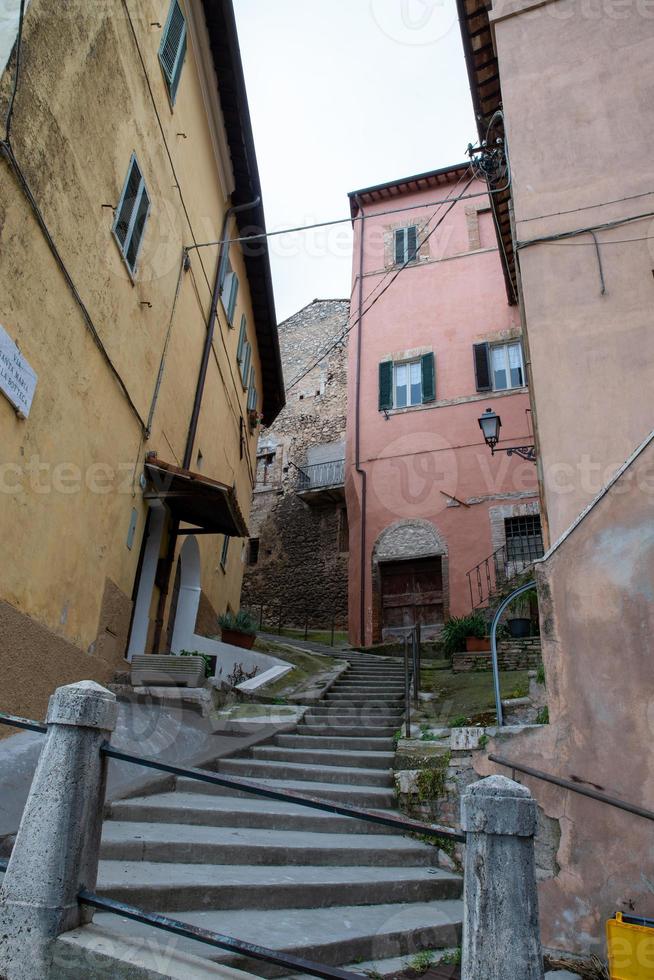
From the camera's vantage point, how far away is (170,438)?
8.63 metres

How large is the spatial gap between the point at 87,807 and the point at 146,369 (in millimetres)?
5885

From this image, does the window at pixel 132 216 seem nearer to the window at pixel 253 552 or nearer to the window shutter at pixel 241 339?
the window shutter at pixel 241 339

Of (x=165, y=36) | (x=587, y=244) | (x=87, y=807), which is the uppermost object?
(x=165, y=36)

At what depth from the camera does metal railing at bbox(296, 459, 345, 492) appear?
20.3 metres

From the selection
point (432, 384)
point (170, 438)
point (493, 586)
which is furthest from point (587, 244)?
point (432, 384)

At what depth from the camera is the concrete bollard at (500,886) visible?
2.09 m

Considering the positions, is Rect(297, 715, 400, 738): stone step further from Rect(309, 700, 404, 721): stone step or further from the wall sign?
the wall sign

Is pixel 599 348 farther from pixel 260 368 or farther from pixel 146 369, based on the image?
pixel 260 368

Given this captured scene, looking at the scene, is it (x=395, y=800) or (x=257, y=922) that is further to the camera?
(x=395, y=800)

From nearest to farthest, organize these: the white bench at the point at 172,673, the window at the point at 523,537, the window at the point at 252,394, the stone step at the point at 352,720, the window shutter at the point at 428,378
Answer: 1. the white bench at the point at 172,673
2. the stone step at the point at 352,720
3. the window at the point at 523,537
4. the window at the point at 252,394
5. the window shutter at the point at 428,378

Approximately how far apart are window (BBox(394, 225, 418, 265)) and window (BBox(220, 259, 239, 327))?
24.6 ft

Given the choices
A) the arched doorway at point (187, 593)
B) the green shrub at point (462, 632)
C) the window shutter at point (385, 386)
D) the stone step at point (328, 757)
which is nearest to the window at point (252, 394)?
the window shutter at point (385, 386)

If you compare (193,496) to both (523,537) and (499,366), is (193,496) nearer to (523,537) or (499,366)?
(523,537)

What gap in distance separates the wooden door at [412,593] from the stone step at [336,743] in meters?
8.60
